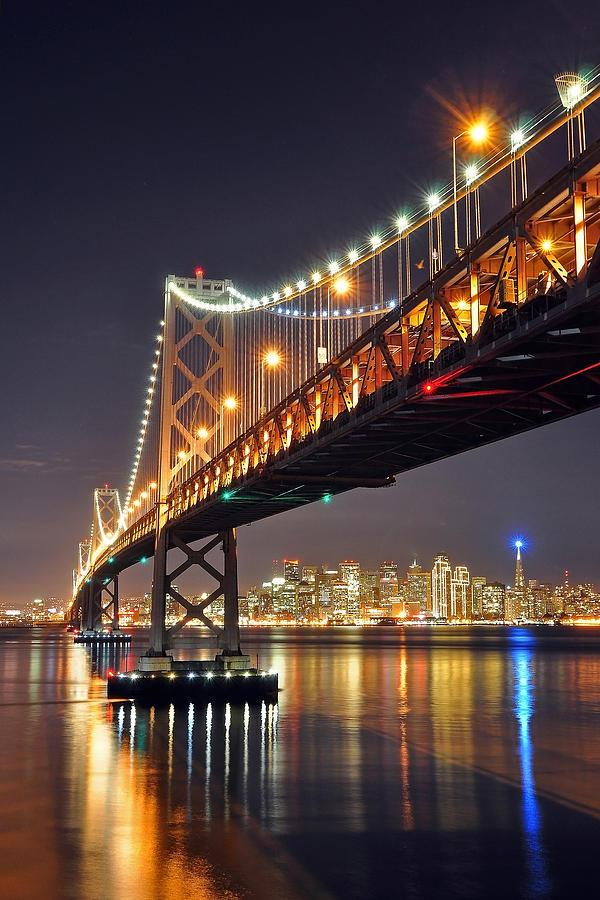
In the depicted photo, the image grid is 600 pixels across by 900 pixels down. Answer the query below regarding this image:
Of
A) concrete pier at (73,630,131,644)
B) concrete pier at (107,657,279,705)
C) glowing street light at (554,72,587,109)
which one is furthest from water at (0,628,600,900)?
concrete pier at (73,630,131,644)

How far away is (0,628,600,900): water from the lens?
1459 cm

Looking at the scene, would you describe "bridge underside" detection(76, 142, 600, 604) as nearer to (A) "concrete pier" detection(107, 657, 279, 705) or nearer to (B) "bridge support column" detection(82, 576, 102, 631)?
(A) "concrete pier" detection(107, 657, 279, 705)

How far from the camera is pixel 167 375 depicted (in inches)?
1726

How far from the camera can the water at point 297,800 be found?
14586mm

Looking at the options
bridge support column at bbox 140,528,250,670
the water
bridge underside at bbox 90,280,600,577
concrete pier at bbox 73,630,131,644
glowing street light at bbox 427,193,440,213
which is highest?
glowing street light at bbox 427,193,440,213

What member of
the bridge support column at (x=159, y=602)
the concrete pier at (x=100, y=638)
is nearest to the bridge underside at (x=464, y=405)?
the bridge support column at (x=159, y=602)

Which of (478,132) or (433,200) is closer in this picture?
(478,132)

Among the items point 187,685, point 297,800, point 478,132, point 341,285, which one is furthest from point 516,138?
point 187,685

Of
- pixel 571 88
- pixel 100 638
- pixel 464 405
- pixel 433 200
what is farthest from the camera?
pixel 100 638

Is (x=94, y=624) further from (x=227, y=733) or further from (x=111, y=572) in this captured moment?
(x=227, y=733)

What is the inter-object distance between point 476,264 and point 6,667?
63538 millimetres

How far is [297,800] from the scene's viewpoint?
2041 cm

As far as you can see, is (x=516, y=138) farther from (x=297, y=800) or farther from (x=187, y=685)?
(x=187, y=685)

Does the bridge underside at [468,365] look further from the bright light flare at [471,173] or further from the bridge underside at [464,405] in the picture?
the bright light flare at [471,173]
